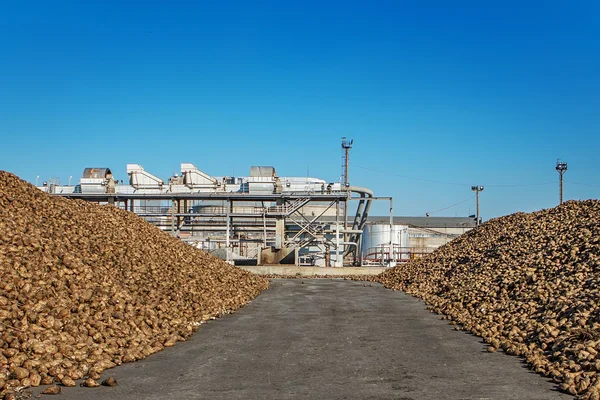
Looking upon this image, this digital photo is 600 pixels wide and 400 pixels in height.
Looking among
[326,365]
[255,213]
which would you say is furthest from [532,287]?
[255,213]

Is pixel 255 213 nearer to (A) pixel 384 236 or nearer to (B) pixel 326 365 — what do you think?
(A) pixel 384 236

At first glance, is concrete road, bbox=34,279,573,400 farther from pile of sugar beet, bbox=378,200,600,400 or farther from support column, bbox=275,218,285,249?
support column, bbox=275,218,285,249

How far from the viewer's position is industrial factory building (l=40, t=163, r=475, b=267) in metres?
32.5

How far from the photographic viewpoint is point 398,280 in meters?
22.0

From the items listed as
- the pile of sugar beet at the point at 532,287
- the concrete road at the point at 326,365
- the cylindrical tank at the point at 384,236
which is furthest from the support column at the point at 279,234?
the concrete road at the point at 326,365

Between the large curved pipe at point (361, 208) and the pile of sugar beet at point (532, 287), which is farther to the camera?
the large curved pipe at point (361, 208)

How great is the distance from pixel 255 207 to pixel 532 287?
84.3 feet

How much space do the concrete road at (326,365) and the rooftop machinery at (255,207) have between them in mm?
18886

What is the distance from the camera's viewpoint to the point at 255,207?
1463 inches

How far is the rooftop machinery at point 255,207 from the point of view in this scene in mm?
32594

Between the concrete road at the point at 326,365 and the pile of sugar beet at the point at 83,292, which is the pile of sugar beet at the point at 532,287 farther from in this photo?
the pile of sugar beet at the point at 83,292

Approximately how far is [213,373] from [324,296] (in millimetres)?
10225

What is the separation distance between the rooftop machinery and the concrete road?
62.0 feet

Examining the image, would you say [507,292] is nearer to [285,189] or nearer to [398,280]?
[398,280]
